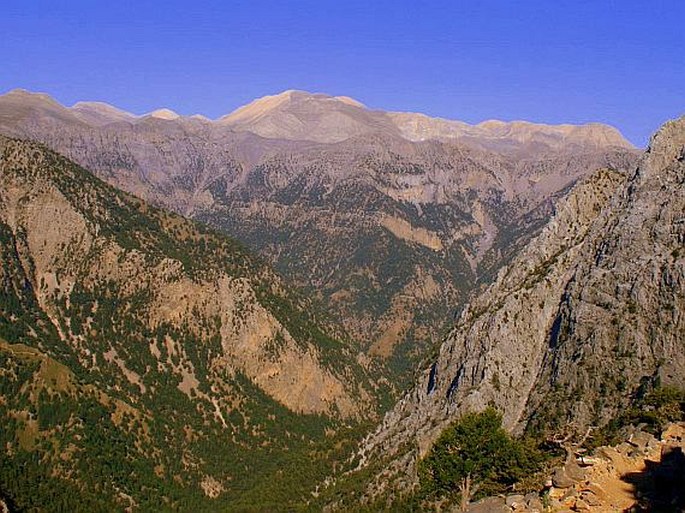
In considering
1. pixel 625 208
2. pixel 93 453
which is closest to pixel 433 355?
pixel 625 208

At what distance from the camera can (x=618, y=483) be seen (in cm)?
5422

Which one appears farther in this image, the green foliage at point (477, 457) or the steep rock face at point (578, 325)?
the steep rock face at point (578, 325)

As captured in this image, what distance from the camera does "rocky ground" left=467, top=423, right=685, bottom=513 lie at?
49.9 meters

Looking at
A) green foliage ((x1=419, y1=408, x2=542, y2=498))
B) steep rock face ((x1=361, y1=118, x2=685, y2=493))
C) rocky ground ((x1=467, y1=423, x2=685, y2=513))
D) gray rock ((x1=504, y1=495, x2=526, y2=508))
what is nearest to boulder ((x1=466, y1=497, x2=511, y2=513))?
rocky ground ((x1=467, y1=423, x2=685, y2=513))

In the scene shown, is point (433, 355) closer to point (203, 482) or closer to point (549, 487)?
point (203, 482)

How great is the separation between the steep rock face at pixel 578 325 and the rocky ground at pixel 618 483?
50407mm

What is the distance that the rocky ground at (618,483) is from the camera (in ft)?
164

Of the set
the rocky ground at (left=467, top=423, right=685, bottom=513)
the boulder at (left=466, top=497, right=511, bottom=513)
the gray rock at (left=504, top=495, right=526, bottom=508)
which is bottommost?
the boulder at (left=466, top=497, right=511, bottom=513)

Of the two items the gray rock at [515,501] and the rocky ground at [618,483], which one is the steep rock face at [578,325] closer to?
the rocky ground at [618,483]

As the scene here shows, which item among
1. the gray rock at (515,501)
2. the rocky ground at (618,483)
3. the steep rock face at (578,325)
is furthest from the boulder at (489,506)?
the steep rock face at (578,325)

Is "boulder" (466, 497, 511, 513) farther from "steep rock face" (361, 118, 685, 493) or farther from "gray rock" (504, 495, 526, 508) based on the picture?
"steep rock face" (361, 118, 685, 493)

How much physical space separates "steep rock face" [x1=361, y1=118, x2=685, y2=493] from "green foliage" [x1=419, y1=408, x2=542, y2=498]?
127 ft

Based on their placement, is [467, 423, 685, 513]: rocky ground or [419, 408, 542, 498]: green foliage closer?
[467, 423, 685, 513]: rocky ground

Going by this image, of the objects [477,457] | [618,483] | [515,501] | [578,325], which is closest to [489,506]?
[515,501]
